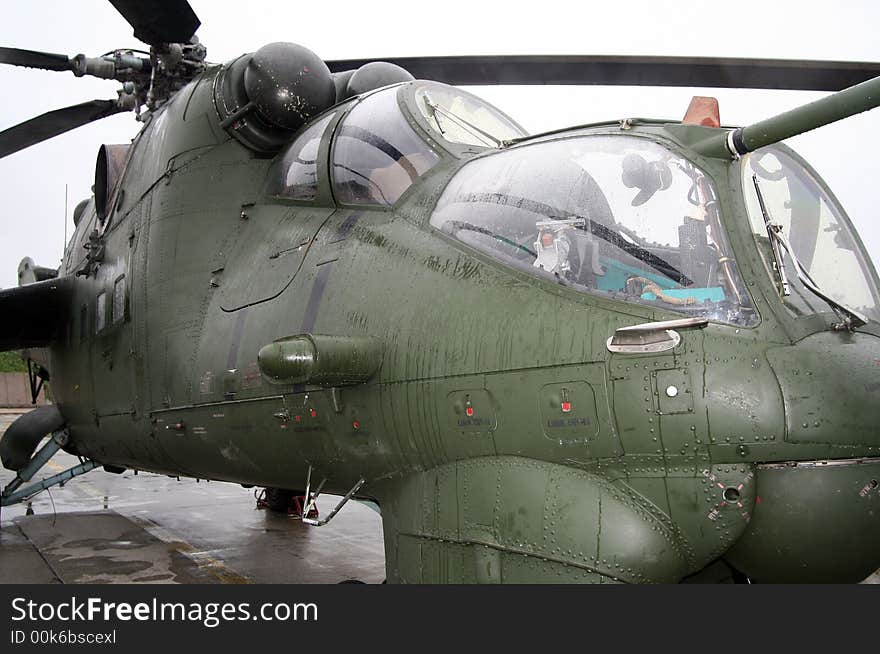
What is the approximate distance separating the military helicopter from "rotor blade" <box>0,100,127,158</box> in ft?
13.2

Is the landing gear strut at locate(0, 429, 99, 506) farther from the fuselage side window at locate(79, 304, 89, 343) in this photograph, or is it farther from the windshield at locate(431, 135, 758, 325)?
the windshield at locate(431, 135, 758, 325)

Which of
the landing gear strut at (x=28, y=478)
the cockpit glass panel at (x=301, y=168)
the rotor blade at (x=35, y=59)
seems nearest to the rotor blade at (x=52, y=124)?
the rotor blade at (x=35, y=59)

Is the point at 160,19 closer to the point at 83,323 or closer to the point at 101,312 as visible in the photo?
the point at 101,312

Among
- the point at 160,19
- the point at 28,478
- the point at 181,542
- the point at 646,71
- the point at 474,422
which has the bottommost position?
the point at 474,422

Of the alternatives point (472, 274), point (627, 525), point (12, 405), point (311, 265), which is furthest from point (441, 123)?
point (12, 405)

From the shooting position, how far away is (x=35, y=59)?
7508 millimetres

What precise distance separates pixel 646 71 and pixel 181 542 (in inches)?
297

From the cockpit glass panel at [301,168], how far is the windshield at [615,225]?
1.63 m

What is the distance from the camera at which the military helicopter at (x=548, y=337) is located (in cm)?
290

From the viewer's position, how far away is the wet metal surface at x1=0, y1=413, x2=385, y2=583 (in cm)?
776

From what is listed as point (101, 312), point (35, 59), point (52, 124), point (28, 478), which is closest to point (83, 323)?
point (101, 312)

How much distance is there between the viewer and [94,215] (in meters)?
9.16

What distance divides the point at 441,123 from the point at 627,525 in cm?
285

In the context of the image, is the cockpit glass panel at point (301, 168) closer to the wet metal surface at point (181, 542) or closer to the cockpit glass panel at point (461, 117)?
the cockpit glass panel at point (461, 117)
